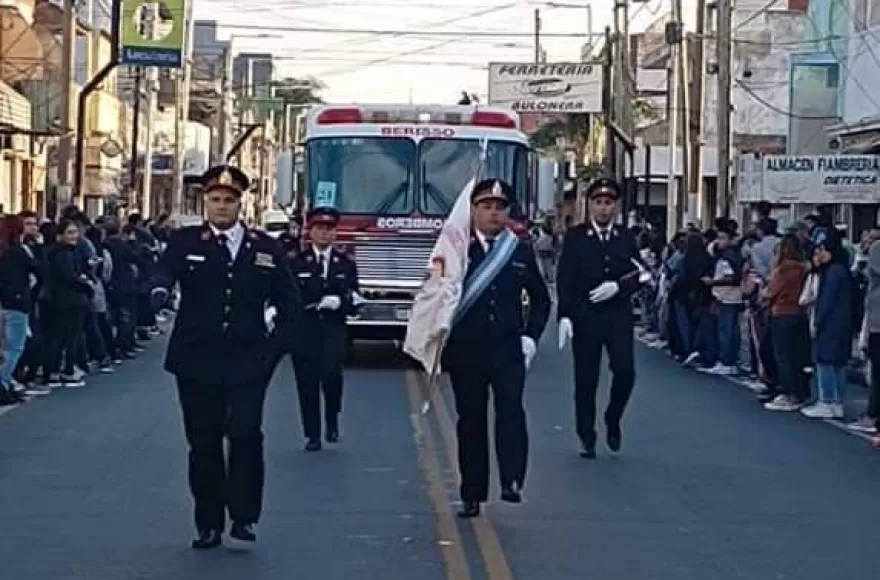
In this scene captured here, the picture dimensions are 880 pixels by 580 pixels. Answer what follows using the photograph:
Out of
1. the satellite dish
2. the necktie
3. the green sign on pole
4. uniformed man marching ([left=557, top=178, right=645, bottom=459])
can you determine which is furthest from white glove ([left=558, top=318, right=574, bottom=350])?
the satellite dish

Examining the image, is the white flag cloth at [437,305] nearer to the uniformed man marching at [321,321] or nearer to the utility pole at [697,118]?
the uniformed man marching at [321,321]

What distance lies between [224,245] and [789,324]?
11.0m

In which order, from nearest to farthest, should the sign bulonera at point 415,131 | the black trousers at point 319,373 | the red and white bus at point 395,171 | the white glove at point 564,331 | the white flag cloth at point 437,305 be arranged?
the white flag cloth at point 437,305
the white glove at point 564,331
the black trousers at point 319,373
the red and white bus at point 395,171
the sign bulonera at point 415,131

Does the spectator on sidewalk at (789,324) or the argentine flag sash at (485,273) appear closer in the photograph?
the argentine flag sash at (485,273)

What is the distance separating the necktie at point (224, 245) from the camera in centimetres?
1116

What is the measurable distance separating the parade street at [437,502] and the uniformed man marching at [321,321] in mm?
344

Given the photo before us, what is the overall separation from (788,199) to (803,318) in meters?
11.4

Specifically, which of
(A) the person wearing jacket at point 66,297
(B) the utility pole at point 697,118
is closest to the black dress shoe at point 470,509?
(A) the person wearing jacket at point 66,297

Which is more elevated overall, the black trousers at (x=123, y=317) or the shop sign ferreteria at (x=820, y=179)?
the shop sign ferreteria at (x=820, y=179)

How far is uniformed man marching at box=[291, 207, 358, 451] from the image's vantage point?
16.4 meters

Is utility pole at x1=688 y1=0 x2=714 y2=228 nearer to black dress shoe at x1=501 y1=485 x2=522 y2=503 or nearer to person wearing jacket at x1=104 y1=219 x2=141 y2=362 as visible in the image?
person wearing jacket at x1=104 y1=219 x2=141 y2=362

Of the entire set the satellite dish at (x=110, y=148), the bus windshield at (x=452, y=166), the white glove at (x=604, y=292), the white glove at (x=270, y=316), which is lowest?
the white glove at (x=270, y=316)

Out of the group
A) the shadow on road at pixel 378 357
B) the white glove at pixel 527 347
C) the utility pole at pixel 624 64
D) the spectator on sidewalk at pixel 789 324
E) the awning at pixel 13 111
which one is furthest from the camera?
the utility pole at pixel 624 64

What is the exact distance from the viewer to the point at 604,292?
15.4 m
